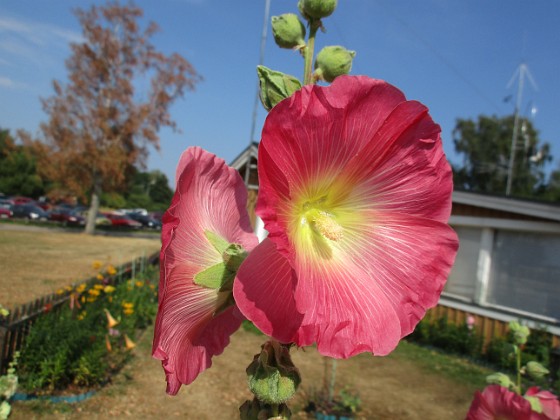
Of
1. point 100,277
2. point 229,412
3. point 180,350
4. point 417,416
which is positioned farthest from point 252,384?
point 100,277

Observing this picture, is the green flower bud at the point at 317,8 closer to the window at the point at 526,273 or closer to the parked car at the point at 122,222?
the window at the point at 526,273

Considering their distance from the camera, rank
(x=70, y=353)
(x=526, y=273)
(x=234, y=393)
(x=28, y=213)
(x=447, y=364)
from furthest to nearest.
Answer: (x=28, y=213), (x=526, y=273), (x=447, y=364), (x=234, y=393), (x=70, y=353)

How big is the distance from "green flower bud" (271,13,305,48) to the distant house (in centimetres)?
731

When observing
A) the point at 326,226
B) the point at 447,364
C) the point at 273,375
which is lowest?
the point at 447,364

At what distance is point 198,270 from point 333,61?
514 millimetres

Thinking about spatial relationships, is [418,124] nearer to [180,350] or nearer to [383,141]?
[383,141]

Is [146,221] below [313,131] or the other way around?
below

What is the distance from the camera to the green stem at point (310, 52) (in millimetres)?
975

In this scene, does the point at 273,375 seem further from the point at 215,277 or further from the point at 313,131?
the point at 313,131

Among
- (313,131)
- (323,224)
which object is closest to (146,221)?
(323,224)

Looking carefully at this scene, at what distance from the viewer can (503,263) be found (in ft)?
30.7

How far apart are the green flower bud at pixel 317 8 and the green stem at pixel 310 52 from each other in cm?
2

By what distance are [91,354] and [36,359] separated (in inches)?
24.2

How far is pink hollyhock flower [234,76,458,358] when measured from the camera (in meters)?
0.67
